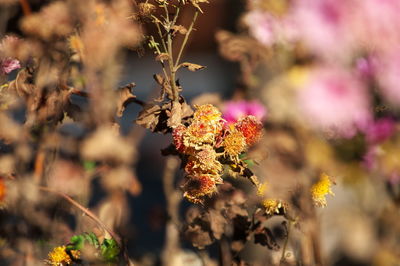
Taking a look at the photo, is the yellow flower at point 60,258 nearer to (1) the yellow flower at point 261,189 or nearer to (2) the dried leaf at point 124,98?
(2) the dried leaf at point 124,98

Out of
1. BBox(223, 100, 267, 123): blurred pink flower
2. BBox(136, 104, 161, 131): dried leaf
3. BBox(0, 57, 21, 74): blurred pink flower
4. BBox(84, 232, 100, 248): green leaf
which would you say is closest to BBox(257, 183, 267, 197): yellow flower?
BBox(223, 100, 267, 123): blurred pink flower

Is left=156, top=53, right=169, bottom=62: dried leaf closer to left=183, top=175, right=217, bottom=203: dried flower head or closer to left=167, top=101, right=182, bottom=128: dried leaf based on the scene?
left=167, top=101, right=182, bottom=128: dried leaf

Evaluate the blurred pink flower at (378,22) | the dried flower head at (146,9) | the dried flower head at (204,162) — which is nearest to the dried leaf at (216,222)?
the dried flower head at (204,162)

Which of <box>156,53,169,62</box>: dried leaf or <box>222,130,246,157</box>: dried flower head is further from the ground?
<box>156,53,169,62</box>: dried leaf

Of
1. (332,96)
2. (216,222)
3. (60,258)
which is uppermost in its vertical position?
(332,96)

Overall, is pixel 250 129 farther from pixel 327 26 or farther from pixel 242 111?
pixel 327 26

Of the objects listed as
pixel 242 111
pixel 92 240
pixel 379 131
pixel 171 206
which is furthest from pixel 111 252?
pixel 379 131
